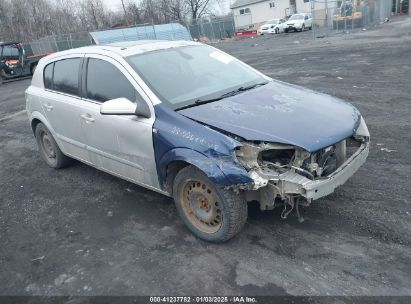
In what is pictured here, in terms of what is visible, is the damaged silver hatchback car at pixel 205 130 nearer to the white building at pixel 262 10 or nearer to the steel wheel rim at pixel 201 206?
the steel wheel rim at pixel 201 206

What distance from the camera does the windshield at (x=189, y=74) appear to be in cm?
385

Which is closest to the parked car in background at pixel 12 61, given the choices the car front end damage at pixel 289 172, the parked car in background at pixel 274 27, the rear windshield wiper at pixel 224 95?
the rear windshield wiper at pixel 224 95

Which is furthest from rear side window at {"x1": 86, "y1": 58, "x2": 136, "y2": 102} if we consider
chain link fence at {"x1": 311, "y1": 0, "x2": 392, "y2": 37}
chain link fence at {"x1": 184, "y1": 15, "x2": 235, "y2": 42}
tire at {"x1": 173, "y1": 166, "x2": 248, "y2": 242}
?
chain link fence at {"x1": 184, "y1": 15, "x2": 235, "y2": 42}

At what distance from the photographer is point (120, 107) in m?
3.71

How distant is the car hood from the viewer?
315 centimetres

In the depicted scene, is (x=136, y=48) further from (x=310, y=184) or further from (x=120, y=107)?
(x=310, y=184)

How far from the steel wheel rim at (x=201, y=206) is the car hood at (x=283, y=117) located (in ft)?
2.00

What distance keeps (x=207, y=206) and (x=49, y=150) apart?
3.61 m

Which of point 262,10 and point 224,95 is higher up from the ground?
Answer: point 262,10

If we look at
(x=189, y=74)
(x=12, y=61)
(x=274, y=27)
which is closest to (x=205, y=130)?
(x=189, y=74)

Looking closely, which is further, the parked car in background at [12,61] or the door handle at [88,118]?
the parked car in background at [12,61]

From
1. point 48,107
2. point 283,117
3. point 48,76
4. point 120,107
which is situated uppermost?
point 48,76

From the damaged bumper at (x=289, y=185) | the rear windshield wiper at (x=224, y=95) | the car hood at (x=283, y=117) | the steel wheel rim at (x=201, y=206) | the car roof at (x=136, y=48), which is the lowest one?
the steel wheel rim at (x=201, y=206)

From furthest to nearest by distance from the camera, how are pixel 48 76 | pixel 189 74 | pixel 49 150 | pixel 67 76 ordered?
pixel 49 150
pixel 48 76
pixel 67 76
pixel 189 74
